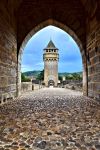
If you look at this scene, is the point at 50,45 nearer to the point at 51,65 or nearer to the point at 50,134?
the point at 51,65

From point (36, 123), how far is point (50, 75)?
3862 cm

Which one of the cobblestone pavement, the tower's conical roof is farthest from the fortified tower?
the cobblestone pavement

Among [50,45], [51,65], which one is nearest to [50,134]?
[51,65]

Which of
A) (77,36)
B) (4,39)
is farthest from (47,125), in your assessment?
(77,36)

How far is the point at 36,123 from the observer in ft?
11.8

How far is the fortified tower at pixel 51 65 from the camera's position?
42.2m

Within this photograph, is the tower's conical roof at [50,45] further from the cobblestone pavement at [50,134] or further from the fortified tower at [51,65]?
the cobblestone pavement at [50,134]

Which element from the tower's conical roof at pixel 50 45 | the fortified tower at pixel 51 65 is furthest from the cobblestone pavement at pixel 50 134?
the tower's conical roof at pixel 50 45

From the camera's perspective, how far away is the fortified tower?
42.2m

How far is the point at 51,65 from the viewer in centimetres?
4325

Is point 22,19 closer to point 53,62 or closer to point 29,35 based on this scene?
point 29,35

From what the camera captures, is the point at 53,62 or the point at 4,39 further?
the point at 53,62

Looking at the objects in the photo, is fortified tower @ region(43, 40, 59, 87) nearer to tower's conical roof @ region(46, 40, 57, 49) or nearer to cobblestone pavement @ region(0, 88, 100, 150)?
tower's conical roof @ region(46, 40, 57, 49)

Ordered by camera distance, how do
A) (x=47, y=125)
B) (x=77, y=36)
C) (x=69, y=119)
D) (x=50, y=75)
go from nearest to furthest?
1. (x=47, y=125)
2. (x=69, y=119)
3. (x=77, y=36)
4. (x=50, y=75)
